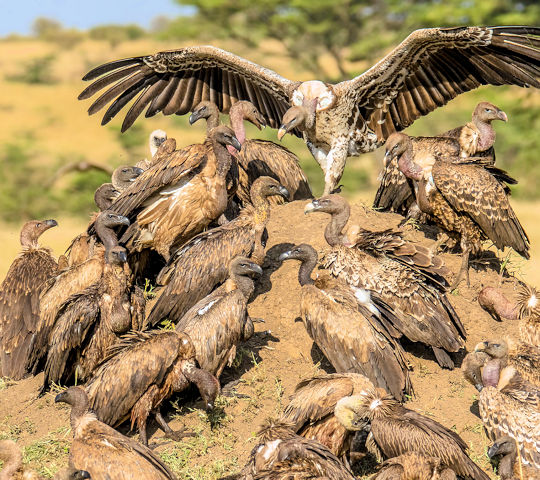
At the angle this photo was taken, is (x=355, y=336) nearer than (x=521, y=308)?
Yes

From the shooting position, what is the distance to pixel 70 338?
716 cm

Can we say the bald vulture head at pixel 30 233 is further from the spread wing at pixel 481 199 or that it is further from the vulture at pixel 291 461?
the vulture at pixel 291 461

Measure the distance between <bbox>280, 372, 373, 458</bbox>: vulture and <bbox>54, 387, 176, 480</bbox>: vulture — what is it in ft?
3.65

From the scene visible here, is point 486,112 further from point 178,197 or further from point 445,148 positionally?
point 178,197

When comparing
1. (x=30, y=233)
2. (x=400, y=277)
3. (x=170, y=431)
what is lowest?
(x=170, y=431)

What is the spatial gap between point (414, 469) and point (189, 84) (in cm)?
658

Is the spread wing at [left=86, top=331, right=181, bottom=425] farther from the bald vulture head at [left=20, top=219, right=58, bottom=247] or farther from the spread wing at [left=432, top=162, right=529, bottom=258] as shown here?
the spread wing at [left=432, top=162, right=529, bottom=258]

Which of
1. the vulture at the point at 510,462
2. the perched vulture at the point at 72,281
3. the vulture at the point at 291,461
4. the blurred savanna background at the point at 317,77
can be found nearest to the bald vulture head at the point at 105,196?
the perched vulture at the point at 72,281

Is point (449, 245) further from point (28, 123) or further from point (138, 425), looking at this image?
point (28, 123)

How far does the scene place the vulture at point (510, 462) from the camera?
5773 mm

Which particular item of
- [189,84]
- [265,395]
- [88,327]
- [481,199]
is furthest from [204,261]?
[189,84]

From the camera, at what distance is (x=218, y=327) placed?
22.5 ft

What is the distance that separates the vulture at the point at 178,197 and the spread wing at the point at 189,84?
6.46 ft

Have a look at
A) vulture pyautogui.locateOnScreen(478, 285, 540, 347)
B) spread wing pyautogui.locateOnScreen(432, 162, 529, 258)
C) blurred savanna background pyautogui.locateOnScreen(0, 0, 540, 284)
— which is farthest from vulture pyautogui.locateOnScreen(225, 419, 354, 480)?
blurred savanna background pyautogui.locateOnScreen(0, 0, 540, 284)
